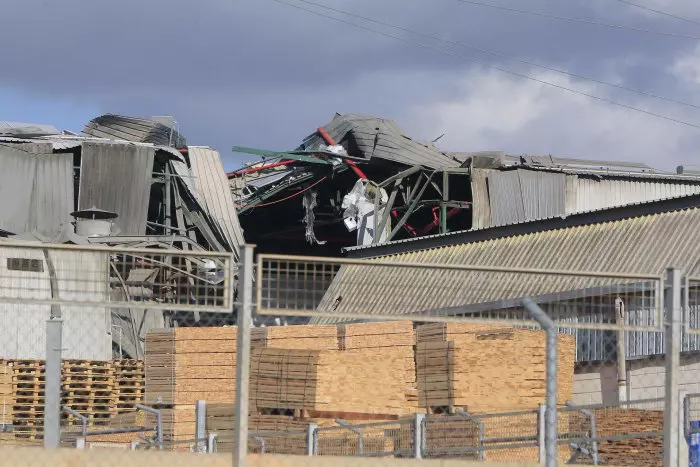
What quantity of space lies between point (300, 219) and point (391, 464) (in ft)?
115

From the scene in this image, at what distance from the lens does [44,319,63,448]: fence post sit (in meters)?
8.65

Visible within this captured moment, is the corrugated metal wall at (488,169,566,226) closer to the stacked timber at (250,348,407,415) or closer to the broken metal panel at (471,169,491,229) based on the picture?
the broken metal panel at (471,169,491,229)

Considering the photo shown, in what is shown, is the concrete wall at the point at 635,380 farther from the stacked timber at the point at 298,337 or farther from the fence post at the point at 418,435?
the fence post at the point at 418,435

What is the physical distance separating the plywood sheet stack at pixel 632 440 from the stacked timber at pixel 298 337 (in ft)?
16.9

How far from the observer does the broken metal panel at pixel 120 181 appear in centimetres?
3656

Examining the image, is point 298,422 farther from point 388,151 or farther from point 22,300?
point 388,151

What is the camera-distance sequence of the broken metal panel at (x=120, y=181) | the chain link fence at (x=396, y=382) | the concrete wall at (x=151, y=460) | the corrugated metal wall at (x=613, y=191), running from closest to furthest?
the concrete wall at (x=151, y=460) < the chain link fence at (x=396, y=382) < the broken metal panel at (x=120, y=181) < the corrugated metal wall at (x=613, y=191)

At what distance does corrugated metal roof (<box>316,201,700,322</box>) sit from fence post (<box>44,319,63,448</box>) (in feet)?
36.5

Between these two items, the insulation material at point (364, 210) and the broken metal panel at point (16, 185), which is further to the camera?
the insulation material at point (364, 210)

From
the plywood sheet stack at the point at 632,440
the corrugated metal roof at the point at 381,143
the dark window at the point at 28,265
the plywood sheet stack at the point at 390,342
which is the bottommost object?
the plywood sheet stack at the point at 632,440

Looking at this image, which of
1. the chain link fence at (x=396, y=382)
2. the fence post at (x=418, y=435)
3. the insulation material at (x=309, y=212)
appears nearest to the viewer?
the fence post at (x=418, y=435)

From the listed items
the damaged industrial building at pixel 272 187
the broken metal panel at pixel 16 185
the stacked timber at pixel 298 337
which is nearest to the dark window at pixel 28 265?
the stacked timber at pixel 298 337

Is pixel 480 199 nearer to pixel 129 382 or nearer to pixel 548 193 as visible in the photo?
pixel 548 193

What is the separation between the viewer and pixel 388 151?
3872 cm
